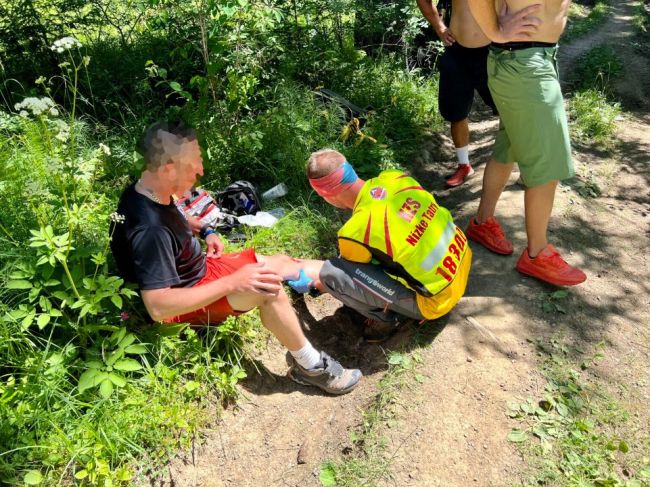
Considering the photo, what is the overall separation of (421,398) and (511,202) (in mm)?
2055

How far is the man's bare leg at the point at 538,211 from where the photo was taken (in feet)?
9.43

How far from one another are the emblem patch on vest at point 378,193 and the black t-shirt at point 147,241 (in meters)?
1.03

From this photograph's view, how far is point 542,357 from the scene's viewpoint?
105 inches

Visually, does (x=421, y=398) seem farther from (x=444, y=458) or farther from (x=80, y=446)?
(x=80, y=446)

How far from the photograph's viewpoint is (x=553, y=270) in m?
3.04

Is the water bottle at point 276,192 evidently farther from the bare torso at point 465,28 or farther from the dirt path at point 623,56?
the dirt path at point 623,56

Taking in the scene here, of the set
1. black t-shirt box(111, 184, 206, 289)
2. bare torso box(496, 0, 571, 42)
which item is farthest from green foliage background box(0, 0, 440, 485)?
bare torso box(496, 0, 571, 42)

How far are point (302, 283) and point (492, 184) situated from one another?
1.45 metres

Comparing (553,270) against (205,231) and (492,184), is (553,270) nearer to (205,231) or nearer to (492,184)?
(492,184)

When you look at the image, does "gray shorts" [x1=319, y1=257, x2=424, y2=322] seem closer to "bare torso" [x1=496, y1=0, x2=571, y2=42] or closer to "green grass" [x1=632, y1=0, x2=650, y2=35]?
"bare torso" [x1=496, y1=0, x2=571, y2=42]

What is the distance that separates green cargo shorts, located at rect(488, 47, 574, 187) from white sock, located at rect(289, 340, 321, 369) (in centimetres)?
156

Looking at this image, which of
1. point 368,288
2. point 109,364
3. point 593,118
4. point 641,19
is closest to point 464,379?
point 368,288

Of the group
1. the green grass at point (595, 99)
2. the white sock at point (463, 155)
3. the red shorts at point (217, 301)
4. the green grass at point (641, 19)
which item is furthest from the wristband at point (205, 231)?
the green grass at point (641, 19)

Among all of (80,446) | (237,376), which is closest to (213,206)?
(237,376)
